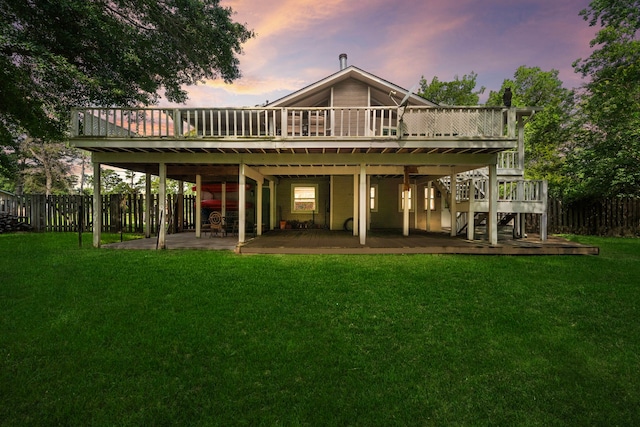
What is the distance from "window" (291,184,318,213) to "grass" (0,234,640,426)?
357 inches

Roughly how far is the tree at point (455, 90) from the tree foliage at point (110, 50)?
2095cm

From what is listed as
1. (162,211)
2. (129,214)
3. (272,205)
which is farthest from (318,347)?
(129,214)

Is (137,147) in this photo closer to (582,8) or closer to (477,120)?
(477,120)

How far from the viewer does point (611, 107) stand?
53.3 feet

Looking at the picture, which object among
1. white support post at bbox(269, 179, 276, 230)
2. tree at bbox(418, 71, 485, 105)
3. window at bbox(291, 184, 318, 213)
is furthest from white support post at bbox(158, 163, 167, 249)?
tree at bbox(418, 71, 485, 105)

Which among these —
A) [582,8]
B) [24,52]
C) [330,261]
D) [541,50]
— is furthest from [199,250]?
[541,50]

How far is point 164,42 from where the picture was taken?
53.1ft

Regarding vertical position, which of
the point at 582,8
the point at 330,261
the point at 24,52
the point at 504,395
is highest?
the point at 582,8

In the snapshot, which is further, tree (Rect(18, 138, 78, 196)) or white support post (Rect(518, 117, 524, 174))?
tree (Rect(18, 138, 78, 196))

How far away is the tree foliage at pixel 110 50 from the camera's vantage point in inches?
Answer: 436

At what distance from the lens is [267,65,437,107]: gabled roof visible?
40.3 feet

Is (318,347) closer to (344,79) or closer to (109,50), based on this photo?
(344,79)

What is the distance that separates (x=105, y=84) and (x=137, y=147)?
856 centimetres

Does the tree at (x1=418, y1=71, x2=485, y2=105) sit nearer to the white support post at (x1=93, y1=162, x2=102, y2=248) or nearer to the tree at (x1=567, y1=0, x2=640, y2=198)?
the tree at (x1=567, y1=0, x2=640, y2=198)
